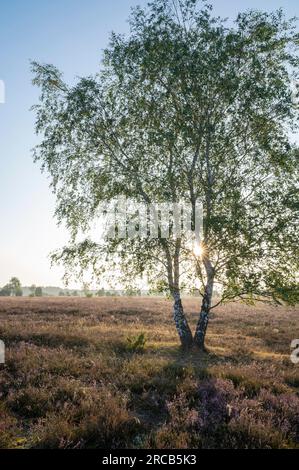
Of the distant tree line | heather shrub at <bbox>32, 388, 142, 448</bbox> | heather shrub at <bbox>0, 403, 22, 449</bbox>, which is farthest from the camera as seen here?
the distant tree line

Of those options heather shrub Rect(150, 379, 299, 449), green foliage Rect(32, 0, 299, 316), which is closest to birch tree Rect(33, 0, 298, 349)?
green foliage Rect(32, 0, 299, 316)

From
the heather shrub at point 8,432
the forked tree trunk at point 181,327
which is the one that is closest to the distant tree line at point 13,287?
the forked tree trunk at point 181,327

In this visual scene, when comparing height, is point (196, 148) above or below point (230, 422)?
above

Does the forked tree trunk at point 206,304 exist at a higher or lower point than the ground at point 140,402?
higher

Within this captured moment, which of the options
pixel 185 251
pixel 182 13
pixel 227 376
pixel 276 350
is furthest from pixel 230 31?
pixel 276 350

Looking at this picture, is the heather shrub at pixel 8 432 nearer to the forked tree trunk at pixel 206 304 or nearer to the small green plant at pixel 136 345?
the small green plant at pixel 136 345

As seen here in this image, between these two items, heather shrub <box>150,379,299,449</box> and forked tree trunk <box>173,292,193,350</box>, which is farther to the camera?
forked tree trunk <box>173,292,193,350</box>

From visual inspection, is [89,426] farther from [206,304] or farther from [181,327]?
[181,327]

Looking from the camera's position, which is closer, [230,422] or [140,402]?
[230,422]

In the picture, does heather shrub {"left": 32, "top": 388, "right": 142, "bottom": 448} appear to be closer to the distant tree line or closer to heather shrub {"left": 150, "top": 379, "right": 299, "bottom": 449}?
heather shrub {"left": 150, "top": 379, "right": 299, "bottom": 449}

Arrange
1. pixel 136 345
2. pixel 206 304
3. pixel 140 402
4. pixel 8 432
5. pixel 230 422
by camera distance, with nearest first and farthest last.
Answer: pixel 8 432, pixel 230 422, pixel 140 402, pixel 136 345, pixel 206 304

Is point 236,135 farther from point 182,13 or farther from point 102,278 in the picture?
point 102,278

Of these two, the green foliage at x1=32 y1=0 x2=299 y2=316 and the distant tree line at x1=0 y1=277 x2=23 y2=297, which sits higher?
the green foliage at x1=32 y1=0 x2=299 y2=316

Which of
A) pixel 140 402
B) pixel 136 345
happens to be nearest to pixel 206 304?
pixel 136 345
